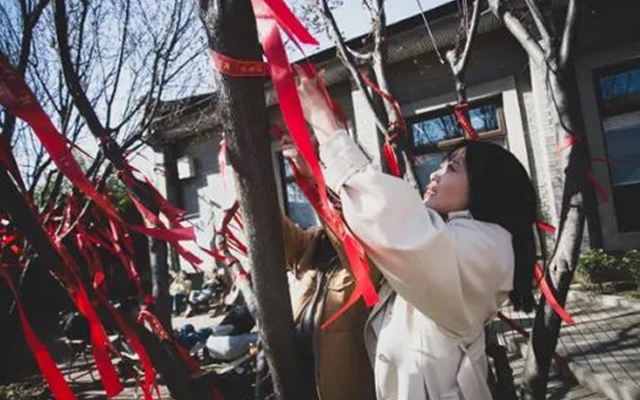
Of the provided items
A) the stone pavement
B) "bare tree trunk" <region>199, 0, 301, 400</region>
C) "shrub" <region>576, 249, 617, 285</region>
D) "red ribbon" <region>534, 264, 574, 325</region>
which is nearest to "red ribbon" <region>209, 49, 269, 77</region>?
"bare tree trunk" <region>199, 0, 301, 400</region>

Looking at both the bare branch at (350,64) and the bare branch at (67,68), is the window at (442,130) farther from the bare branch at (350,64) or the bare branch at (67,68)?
the bare branch at (67,68)

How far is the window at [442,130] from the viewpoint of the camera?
815 cm

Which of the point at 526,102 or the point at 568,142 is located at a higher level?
the point at 526,102

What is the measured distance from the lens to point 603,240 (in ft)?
23.9

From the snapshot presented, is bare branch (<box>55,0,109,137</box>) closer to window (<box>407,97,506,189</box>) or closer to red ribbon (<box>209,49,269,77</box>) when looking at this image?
red ribbon (<box>209,49,269,77</box>)

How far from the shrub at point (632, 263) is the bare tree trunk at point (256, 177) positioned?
267 inches

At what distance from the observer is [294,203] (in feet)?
35.7

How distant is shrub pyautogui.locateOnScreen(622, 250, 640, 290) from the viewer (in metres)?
6.18

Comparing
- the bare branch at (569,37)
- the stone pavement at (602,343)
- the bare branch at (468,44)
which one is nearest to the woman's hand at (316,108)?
the bare branch at (569,37)

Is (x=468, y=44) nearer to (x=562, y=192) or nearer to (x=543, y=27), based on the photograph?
(x=543, y=27)

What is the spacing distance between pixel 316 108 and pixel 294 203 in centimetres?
971

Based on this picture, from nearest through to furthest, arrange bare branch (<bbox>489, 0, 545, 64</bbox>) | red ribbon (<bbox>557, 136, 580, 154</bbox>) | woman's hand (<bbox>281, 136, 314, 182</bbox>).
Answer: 1. woman's hand (<bbox>281, 136, 314, 182</bbox>)
2. red ribbon (<bbox>557, 136, 580, 154</bbox>)
3. bare branch (<bbox>489, 0, 545, 64</bbox>)

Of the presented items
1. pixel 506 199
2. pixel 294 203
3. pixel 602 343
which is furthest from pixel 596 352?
pixel 294 203

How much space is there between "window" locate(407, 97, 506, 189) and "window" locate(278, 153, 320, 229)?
3.10m
